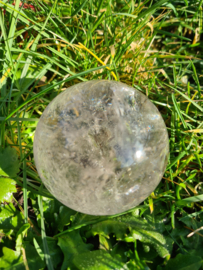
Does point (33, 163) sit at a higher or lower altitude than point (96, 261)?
higher

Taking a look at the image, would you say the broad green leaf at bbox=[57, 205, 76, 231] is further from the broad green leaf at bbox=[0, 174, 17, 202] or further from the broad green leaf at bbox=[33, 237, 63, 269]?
the broad green leaf at bbox=[0, 174, 17, 202]

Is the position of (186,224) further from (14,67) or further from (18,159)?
(14,67)

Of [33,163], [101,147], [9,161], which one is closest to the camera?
[101,147]

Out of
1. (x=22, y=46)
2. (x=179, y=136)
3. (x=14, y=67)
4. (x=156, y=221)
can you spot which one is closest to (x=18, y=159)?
(x=14, y=67)

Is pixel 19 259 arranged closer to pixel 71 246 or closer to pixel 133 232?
pixel 71 246

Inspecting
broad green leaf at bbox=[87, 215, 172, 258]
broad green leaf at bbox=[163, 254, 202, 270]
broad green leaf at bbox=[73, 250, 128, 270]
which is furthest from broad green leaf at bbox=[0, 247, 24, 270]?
broad green leaf at bbox=[163, 254, 202, 270]

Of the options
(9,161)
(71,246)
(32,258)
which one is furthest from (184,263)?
(9,161)
